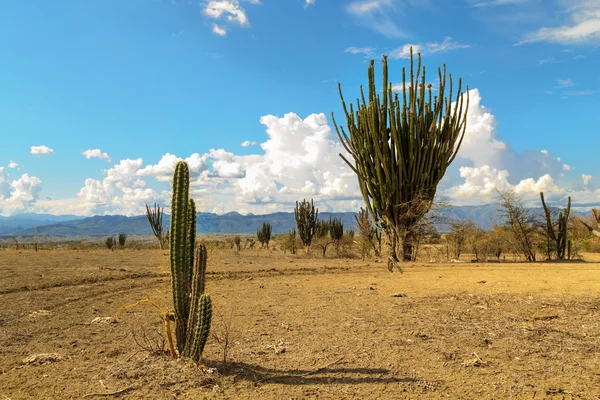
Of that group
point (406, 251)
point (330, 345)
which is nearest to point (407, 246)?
point (406, 251)

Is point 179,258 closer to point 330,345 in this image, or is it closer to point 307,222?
point 330,345

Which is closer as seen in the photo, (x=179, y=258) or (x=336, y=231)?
(x=179, y=258)

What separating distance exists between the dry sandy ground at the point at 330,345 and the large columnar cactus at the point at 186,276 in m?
0.34

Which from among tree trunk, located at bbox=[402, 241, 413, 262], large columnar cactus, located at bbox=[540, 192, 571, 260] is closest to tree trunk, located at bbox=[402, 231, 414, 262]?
tree trunk, located at bbox=[402, 241, 413, 262]

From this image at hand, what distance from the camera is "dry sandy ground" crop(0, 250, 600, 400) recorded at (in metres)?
4.32

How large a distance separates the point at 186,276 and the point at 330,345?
2028mm

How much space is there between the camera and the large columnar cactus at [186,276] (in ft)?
15.3

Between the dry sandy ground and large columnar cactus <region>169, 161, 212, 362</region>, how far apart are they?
0.34 meters

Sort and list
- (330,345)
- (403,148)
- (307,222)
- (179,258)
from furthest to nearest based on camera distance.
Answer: (307,222)
(403,148)
(330,345)
(179,258)

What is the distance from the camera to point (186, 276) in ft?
16.6

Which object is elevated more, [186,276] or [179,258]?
[179,258]

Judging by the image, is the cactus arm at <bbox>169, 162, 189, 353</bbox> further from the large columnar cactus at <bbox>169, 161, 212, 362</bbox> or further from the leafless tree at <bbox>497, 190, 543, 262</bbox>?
the leafless tree at <bbox>497, 190, 543, 262</bbox>

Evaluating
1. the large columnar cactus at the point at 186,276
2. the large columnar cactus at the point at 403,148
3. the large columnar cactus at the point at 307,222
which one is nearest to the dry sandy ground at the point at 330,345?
the large columnar cactus at the point at 186,276

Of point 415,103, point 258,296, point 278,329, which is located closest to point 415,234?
point 415,103
